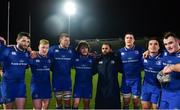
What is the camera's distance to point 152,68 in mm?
9562

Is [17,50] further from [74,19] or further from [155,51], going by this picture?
[74,19]

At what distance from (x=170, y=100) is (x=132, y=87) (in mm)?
3396

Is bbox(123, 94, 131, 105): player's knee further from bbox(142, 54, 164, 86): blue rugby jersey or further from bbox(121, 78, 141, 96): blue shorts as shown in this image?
bbox(142, 54, 164, 86): blue rugby jersey

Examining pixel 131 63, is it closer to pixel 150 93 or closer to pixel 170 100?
pixel 150 93

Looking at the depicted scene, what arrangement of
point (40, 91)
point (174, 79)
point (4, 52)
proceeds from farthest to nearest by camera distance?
point (40, 91)
point (4, 52)
point (174, 79)

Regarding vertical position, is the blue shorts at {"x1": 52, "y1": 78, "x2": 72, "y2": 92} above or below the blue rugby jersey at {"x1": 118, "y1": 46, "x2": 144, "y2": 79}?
below

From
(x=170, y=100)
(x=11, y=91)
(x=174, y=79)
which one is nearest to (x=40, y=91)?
(x=11, y=91)

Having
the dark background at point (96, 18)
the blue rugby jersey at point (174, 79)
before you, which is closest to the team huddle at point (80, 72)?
the blue rugby jersey at point (174, 79)

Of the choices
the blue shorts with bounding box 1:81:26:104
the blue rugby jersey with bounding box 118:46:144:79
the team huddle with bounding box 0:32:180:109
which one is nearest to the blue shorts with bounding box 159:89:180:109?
the team huddle with bounding box 0:32:180:109

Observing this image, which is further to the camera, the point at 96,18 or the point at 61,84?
the point at 96,18

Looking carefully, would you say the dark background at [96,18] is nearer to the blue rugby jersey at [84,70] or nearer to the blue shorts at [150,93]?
the blue rugby jersey at [84,70]

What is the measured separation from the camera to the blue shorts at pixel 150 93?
370 inches

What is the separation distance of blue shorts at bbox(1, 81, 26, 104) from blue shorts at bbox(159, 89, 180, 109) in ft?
11.7

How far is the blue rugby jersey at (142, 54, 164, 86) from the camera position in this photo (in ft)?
31.0
